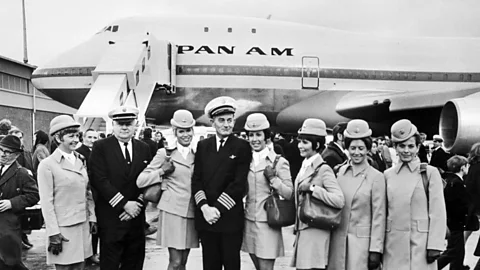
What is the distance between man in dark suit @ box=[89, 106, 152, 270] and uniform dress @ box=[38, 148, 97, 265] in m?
0.15

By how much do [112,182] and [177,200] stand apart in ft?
1.80

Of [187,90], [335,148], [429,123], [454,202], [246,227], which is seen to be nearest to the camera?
[246,227]

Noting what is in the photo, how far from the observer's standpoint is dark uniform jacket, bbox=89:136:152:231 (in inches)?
163

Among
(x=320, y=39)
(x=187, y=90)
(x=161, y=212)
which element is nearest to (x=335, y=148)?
(x=161, y=212)

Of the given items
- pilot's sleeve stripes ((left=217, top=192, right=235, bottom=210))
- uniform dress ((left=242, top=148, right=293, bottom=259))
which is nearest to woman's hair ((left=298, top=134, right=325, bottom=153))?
uniform dress ((left=242, top=148, right=293, bottom=259))

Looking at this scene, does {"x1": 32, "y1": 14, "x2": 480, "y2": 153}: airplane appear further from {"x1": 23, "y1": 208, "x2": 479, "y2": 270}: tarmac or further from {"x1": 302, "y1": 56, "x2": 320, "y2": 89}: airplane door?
{"x1": 23, "y1": 208, "x2": 479, "y2": 270}: tarmac

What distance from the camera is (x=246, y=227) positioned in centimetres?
410

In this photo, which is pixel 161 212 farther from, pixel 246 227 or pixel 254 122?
pixel 254 122

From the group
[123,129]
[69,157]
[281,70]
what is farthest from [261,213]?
[281,70]

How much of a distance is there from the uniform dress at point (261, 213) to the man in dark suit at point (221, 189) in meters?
0.09

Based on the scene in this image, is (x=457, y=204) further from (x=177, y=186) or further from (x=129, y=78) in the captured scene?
(x=129, y=78)

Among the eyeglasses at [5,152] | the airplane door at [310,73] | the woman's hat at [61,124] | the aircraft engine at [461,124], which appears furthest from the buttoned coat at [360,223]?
the airplane door at [310,73]

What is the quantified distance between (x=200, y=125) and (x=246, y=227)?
10852mm

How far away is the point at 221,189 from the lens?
13.2 feet
